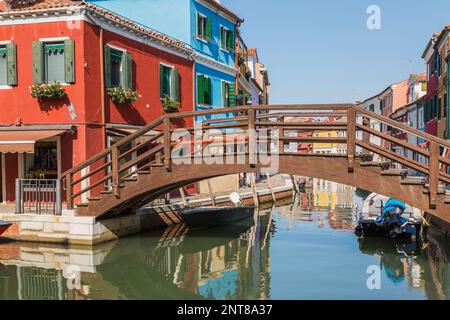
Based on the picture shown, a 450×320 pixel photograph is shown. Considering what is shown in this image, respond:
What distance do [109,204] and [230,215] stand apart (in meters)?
5.98

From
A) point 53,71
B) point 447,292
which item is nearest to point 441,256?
point 447,292

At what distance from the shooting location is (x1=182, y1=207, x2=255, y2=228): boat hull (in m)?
16.3

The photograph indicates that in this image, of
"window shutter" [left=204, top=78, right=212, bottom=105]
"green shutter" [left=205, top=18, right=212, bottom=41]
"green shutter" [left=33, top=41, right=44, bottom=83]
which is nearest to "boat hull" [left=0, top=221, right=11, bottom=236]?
"green shutter" [left=33, top=41, right=44, bottom=83]

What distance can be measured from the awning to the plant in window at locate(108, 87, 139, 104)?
2.16 metres

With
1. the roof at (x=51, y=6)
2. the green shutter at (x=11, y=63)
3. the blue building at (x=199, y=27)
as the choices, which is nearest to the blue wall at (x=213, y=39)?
the blue building at (x=199, y=27)

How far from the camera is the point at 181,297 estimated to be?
30.6 ft

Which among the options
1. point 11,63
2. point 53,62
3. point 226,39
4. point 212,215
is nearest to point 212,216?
point 212,215

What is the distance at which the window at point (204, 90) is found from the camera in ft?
70.6

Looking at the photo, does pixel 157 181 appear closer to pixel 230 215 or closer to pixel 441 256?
pixel 230 215

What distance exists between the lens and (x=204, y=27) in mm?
22312

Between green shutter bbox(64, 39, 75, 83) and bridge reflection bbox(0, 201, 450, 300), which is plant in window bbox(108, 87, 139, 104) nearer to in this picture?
green shutter bbox(64, 39, 75, 83)

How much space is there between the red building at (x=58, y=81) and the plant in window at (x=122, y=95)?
151 mm

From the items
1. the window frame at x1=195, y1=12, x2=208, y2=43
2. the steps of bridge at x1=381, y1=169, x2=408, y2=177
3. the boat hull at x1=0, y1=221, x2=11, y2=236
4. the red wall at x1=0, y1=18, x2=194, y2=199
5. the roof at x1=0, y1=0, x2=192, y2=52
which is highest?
the window frame at x1=195, y1=12, x2=208, y2=43
